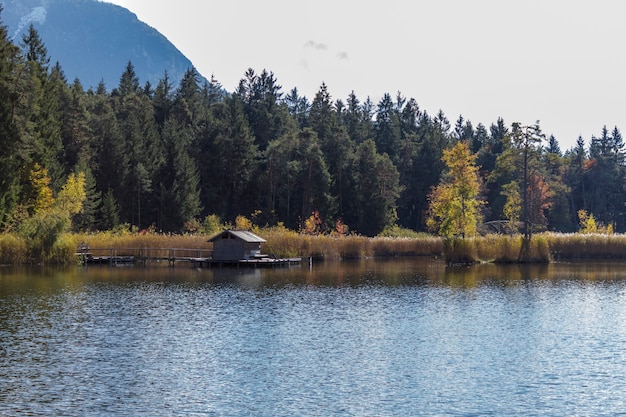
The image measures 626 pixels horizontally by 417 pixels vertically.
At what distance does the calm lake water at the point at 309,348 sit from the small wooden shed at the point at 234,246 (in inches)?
783

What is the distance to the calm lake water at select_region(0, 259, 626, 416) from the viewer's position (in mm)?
24562

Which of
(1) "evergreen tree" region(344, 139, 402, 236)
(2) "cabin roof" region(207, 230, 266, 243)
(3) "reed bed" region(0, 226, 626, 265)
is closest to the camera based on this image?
(3) "reed bed" region(0, 226, 626, 265)

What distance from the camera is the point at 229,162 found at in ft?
420

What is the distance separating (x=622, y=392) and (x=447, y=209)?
5846 centimetres

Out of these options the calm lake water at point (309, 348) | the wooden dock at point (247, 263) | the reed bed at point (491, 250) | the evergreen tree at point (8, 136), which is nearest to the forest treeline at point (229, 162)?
the evergreen tree at point (8, 136)

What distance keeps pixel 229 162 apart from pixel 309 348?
96480mm

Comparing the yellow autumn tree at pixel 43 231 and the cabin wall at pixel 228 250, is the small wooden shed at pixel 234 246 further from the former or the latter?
the yellow autumn tree at pixel 43 231

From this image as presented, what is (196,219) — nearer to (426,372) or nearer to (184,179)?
(184,179)

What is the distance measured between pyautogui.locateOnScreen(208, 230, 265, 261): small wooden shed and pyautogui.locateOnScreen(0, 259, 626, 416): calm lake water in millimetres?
19891

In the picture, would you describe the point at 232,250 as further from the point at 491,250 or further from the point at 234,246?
the point at 491,250

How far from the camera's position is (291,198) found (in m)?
126

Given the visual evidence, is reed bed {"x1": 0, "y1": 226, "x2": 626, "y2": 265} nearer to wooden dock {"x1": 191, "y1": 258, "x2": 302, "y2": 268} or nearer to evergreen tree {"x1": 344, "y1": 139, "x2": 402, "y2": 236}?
wooden dock {"x1": 191, "y1": 258, "x2": 302, "y2": 268}

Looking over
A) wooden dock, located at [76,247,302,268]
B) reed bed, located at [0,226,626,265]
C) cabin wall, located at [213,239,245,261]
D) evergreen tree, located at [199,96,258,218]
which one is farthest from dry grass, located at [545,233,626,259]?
evergreen tree, located at [199,96,258,218]

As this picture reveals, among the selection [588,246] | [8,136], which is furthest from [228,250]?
[588,246]
